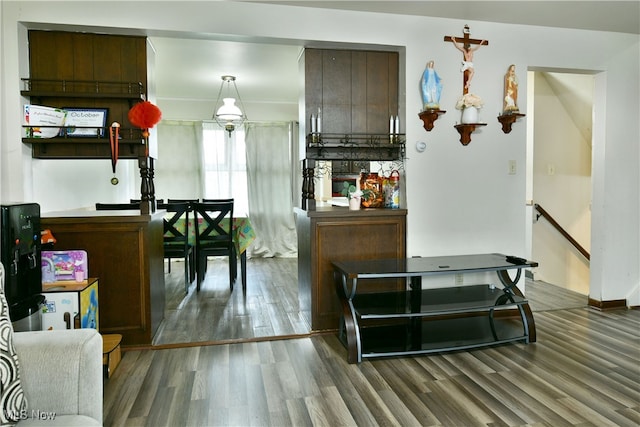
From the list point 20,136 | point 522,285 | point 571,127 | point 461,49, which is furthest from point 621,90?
point 20,136

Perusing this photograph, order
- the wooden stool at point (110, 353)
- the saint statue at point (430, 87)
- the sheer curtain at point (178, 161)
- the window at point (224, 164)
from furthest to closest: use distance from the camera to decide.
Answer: the window at point (224, 164)
the sheer curtain at point (178, 161)
the saint statue at point (430, 87)
the wooden stool at point (110, 353)

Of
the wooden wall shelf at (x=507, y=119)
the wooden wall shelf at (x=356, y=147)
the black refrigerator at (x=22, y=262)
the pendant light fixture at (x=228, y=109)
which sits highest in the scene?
the pendant light fixture at (x=228, y=109)

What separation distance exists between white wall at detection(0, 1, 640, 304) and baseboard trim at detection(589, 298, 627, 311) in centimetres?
5

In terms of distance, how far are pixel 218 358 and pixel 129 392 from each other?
58 cm

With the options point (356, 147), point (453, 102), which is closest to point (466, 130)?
point (453, 102)

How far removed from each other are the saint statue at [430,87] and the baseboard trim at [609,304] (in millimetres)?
2316

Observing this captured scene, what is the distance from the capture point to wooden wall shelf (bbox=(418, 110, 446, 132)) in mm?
3078

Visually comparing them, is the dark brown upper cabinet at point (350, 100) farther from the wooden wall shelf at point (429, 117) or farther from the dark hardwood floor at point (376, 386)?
the dark hardwood floor at point (376, 386)

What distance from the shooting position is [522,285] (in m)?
3.50

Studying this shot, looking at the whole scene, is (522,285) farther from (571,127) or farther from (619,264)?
(571,127)

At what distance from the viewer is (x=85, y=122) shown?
9.17 ft

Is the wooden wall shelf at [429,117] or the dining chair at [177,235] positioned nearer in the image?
the wooden wall shelf at [429,117]

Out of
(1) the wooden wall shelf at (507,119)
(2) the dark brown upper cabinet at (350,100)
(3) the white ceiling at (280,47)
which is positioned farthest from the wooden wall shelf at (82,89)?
(1) the wooden wall shelf at (507,119)

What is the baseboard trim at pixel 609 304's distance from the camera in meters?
3.64
